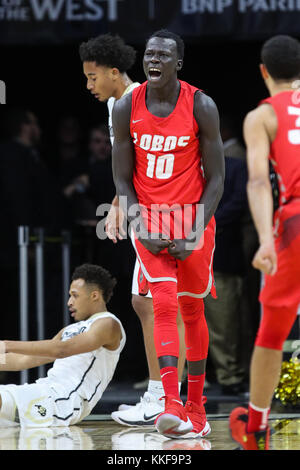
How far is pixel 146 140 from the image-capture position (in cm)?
442

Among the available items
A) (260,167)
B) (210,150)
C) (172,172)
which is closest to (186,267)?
(172,172)

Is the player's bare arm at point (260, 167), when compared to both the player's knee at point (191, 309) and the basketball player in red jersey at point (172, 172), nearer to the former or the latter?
the basketball player in red jersey at point (172, 172)

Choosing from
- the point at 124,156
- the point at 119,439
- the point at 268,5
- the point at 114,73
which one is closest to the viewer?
the point at 119,439

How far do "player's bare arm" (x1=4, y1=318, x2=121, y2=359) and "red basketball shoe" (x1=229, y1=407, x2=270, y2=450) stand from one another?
1411 mm

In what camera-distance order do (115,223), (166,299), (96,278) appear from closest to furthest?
(166,299) → (115,223) → (96,278)

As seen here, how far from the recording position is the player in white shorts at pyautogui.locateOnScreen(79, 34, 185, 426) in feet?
16.4

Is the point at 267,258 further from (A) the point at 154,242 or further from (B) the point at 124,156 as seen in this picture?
(B) the point at 124,156

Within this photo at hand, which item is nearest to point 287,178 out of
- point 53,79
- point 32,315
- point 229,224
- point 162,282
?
point 162,282

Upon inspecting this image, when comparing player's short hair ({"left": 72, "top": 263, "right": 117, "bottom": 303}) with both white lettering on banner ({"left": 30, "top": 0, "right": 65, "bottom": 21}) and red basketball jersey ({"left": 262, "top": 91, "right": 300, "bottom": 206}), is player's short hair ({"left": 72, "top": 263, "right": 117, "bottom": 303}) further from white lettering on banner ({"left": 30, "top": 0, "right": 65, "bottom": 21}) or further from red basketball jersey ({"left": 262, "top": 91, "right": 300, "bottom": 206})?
white lettering on banner ({"left": 30, "top": 0, "right": 65, "bottom": 21})

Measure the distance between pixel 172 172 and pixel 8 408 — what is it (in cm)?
157

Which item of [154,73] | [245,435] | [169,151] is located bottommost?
[245,435]

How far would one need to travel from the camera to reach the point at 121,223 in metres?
5.11

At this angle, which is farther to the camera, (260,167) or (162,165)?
(162,165)
